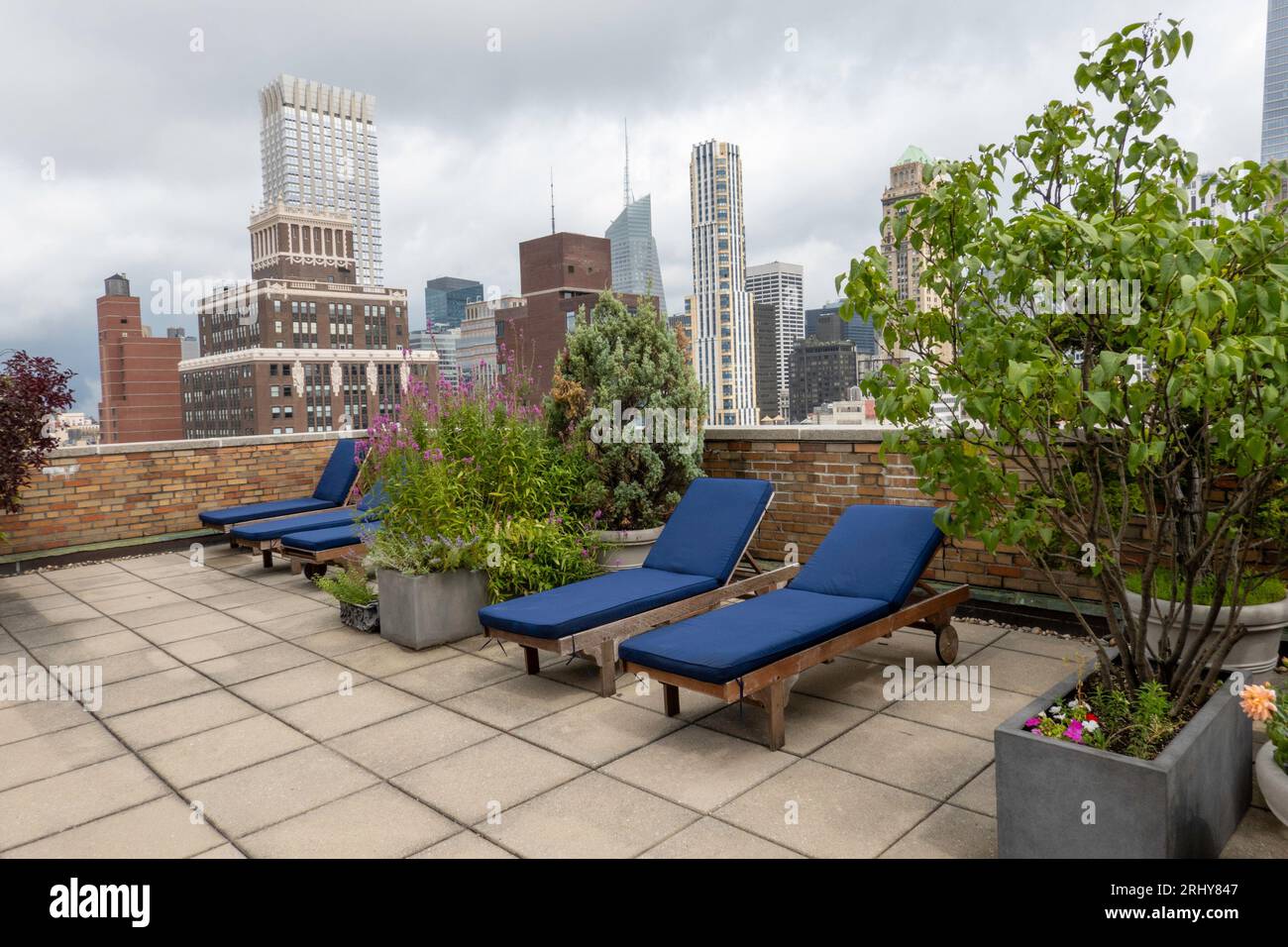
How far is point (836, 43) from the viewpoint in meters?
9.07

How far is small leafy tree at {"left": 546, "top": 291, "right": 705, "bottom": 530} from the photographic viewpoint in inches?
228

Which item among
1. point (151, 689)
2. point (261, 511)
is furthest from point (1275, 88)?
point (151, 689)

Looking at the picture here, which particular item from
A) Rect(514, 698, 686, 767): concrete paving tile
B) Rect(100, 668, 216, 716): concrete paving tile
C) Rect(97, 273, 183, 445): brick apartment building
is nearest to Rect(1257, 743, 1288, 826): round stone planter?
Rect(514, 698, 686, 767): concrete paving tile

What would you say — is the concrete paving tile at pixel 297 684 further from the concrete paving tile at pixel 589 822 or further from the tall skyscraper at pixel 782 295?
the tall skyscraper at pixel 782 295

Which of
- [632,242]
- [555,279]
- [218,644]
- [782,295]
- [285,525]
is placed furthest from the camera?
[632,242]

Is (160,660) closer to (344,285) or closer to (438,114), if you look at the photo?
(438,114)

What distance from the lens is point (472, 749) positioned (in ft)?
11.2

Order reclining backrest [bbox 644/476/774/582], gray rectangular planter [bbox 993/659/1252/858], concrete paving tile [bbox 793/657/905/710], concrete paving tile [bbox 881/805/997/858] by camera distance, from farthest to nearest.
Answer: reclining backrest [bbox 644/476/774/582], concrete paving tile [bbox 793/657/905/710], concrete paving tile [bbox 881/805/997/858], gray rectangular planter [bbox 993/659/1252/858]

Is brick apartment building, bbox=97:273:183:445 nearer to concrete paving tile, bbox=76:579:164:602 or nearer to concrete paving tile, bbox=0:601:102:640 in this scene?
concrete paving tile, bbox=76:579:164:602

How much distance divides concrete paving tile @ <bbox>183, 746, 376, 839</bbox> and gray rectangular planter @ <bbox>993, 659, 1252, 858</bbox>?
2.22 m

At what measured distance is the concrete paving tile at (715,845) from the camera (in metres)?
2.52

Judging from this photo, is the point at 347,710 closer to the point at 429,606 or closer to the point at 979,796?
the point at 429,606

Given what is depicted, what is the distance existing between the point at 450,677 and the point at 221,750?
1.16 m

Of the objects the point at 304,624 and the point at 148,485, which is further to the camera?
the point at 148,485
